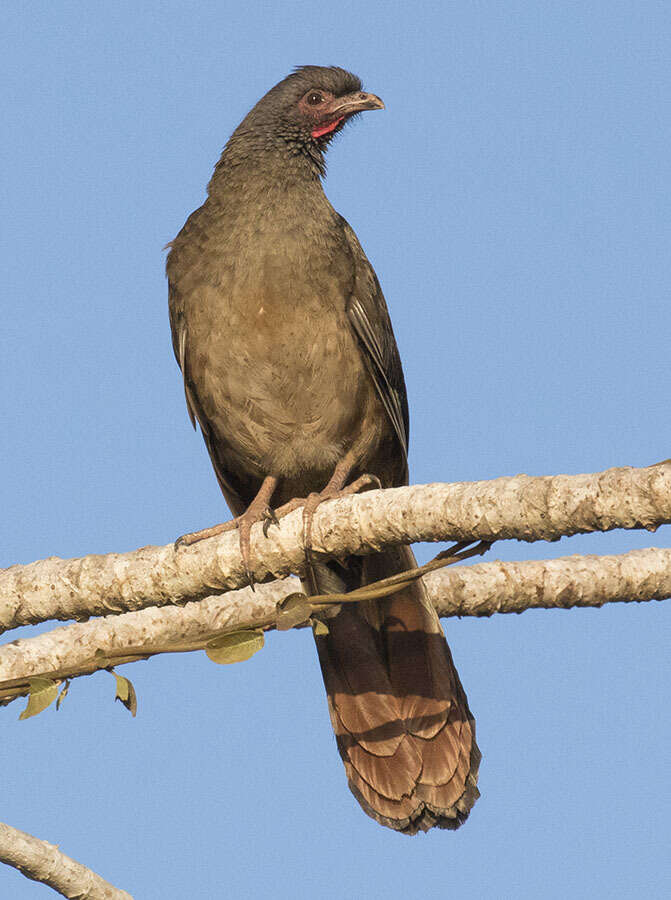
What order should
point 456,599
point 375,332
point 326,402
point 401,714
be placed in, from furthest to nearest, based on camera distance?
point 456,599 → point 375,332 → point 326,402 → point 401,714

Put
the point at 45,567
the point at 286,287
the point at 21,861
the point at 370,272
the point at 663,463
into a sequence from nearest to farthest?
the point at 663,463 < the point at 21,861 < the point at 45,567 < the point at 286,287 < the point at 370,272

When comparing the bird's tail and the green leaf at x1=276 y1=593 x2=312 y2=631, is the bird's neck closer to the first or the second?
the bird's tail

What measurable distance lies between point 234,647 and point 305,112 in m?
3.52

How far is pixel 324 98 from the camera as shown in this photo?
5863 millimetres

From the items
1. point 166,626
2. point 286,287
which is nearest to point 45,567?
point 166,626

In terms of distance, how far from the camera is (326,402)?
517 centimetres

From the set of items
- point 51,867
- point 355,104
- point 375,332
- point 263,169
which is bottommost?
point 51,867

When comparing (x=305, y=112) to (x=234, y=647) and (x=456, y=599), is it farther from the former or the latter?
(x=234, y=647)

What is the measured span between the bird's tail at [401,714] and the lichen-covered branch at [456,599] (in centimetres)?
44

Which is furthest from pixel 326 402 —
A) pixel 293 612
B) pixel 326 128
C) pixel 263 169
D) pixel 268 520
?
pixel 293 612

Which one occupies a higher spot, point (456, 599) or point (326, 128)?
point (326, 128)

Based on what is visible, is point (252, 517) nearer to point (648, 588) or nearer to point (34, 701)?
point (34, 701)

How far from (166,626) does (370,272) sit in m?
2.06

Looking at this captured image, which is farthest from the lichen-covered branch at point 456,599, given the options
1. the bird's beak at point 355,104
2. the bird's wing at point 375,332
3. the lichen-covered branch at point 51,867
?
the bird's beak at point 355,104
